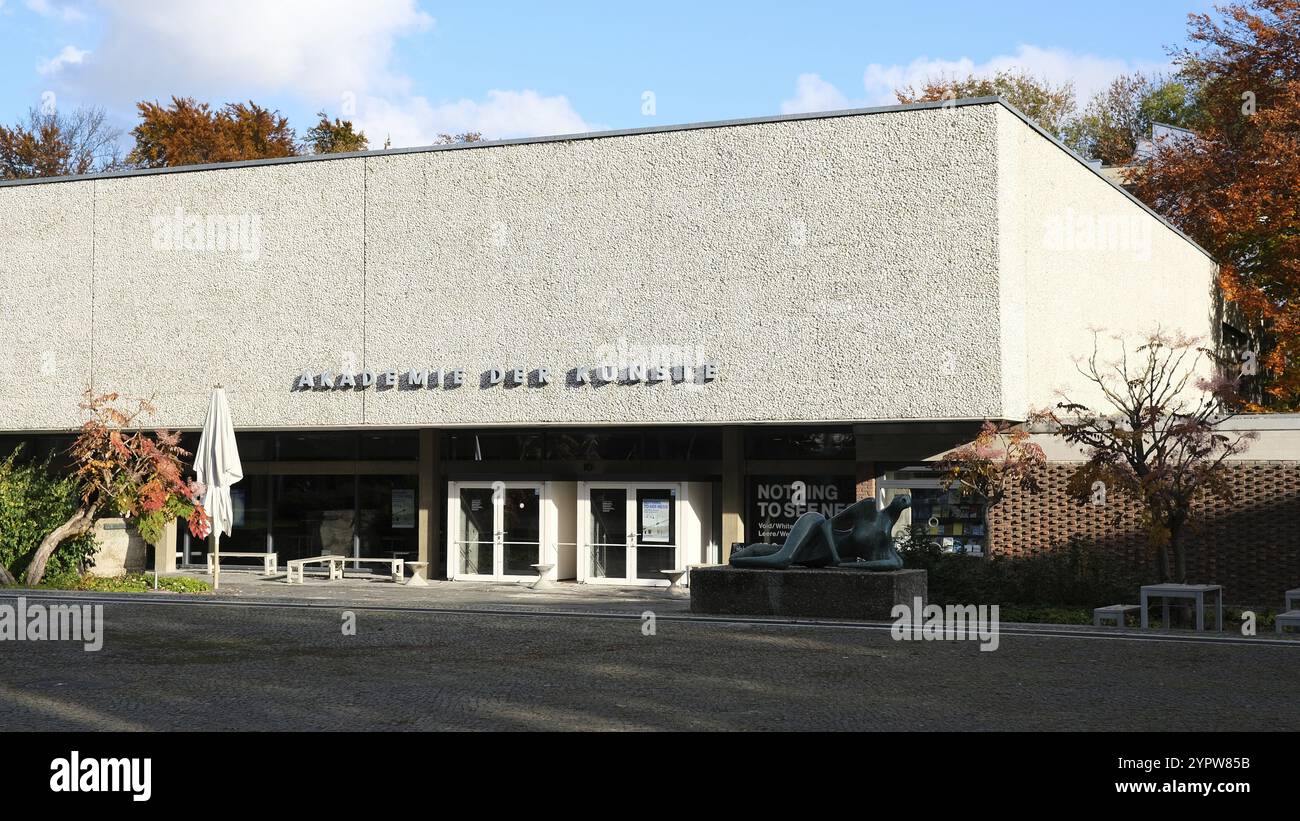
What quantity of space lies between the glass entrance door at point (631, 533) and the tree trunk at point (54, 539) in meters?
8.93

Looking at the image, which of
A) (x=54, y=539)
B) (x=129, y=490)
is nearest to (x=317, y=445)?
(x=129, y=490)

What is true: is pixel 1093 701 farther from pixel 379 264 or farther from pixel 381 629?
pixel 379 264

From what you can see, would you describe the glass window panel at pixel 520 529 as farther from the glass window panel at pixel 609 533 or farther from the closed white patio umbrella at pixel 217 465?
the closed white patio umbrella at pixel 217 465

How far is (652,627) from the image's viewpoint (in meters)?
16.4

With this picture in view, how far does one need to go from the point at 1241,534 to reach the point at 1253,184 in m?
16.8

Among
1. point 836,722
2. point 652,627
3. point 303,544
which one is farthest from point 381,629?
point 303,544

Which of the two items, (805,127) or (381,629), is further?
(805,127)

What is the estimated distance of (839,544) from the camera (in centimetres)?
1794

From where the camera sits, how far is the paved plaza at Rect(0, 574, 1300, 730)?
10148 millimetres

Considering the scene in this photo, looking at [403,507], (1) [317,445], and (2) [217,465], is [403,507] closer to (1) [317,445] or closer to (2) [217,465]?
(1) [317,445]

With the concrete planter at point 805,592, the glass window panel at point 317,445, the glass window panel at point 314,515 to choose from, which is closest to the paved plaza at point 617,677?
the concrete planter at point 805,592

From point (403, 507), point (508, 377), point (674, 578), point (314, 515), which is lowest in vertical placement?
point (674, 578)

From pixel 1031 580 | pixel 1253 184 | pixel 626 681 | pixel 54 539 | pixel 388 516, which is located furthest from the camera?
pixel 1253 184
